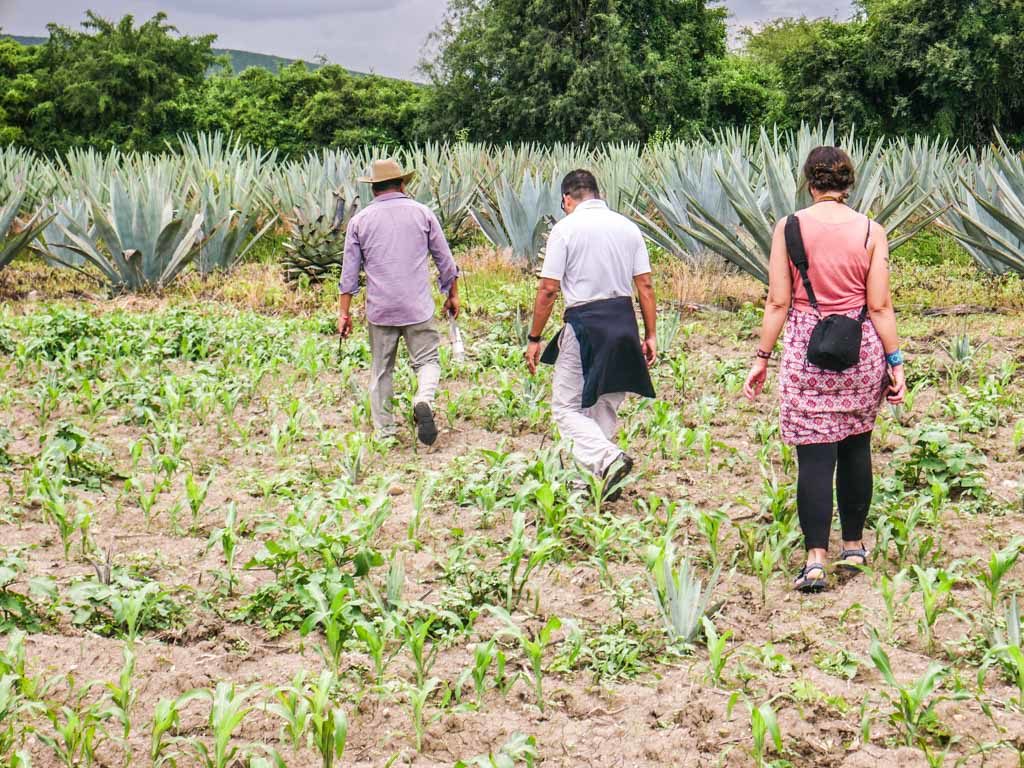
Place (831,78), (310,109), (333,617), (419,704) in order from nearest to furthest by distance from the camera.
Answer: (419,704)
(333,617)
(831,78)
(310,109)

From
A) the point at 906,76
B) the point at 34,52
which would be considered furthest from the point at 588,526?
the point at 34,52

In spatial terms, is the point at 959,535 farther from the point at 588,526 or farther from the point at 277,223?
the point at 277,223

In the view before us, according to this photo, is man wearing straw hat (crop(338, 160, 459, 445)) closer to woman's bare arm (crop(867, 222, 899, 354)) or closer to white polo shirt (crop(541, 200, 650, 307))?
white polo shirt (crop(541, 200, 650, 307))

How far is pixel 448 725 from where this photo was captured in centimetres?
301

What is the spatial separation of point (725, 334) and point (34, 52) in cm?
3734

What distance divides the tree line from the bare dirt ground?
25520 mm

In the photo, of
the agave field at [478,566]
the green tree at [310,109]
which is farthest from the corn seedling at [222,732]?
the green tree at [310,109]

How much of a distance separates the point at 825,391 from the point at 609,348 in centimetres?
123

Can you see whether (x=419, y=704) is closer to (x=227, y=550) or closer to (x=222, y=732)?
(x=222, y=732)

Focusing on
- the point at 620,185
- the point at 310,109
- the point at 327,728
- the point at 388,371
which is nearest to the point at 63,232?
the point at 620,185

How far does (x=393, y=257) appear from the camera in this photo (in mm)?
6020

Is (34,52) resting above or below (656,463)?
above

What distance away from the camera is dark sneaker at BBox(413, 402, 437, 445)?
232 inches

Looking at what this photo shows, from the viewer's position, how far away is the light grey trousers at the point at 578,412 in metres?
4.93
